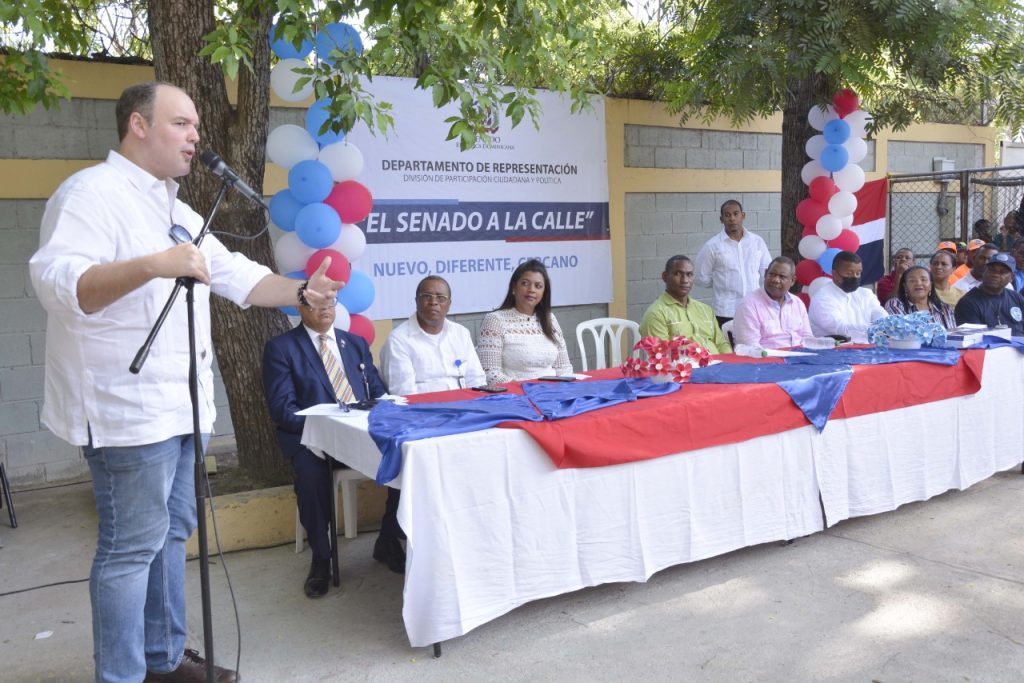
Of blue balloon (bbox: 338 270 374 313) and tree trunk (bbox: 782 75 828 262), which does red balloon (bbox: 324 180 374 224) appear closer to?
blue balloon (bbox: 338 270 374 313)

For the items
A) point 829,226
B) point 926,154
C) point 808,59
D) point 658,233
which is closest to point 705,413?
point 808,59

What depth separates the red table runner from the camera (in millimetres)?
3481

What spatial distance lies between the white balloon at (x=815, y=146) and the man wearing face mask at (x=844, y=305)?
1.58 m

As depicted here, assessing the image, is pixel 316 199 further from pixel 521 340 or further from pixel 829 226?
pixel 829 226

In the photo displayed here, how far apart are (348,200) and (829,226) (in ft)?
13.9

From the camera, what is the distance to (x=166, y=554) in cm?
277

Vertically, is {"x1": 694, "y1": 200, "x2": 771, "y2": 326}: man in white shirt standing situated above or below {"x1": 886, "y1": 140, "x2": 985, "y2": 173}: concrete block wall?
below

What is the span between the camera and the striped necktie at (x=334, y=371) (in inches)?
165

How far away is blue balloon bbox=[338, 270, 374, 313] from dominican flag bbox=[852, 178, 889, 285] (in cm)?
536

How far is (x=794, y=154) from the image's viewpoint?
7.88 m

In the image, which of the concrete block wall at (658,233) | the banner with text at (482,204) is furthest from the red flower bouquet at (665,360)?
the concrete block wall at (658,233)

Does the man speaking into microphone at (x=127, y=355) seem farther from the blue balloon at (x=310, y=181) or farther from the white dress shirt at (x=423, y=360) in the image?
the blue balloon at (x=310, y=181)

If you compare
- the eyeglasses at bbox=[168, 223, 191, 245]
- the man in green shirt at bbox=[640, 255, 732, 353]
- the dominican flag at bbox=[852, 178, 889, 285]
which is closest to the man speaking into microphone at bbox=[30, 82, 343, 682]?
the eyeglasses at bbox=[168, 223, 191, 245]

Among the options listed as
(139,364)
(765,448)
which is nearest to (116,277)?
(139,364)
